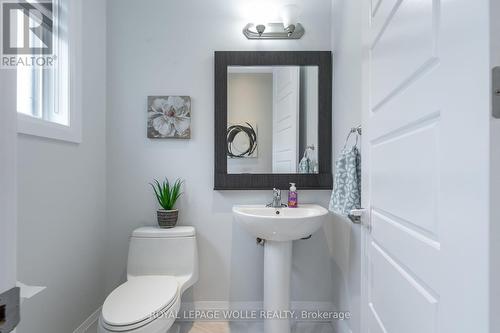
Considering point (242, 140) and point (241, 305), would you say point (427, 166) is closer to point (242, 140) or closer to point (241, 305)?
point (242, 140)

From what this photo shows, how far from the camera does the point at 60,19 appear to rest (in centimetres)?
150

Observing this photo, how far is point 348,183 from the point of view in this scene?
1266 mm

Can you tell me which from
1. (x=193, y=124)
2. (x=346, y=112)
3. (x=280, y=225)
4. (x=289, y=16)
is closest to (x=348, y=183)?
(x=280, y=225)

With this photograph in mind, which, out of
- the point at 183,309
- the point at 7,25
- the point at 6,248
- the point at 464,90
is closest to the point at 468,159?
the point at 464,90

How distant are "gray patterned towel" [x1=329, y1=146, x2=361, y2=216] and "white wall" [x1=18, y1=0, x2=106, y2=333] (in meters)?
1.43

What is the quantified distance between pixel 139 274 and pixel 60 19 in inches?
61.2

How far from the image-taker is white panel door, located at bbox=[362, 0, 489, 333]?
0.42 m

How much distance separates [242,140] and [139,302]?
1.11 meters

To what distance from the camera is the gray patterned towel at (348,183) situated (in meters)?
1.24

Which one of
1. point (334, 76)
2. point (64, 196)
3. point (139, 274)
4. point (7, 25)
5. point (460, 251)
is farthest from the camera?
point (334, 76)

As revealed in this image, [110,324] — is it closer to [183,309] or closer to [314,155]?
[183,309]

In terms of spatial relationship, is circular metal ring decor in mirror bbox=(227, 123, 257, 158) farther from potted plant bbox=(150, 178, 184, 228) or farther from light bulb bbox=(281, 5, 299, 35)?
light bulb bbox=(281, 5, 299, 35)
